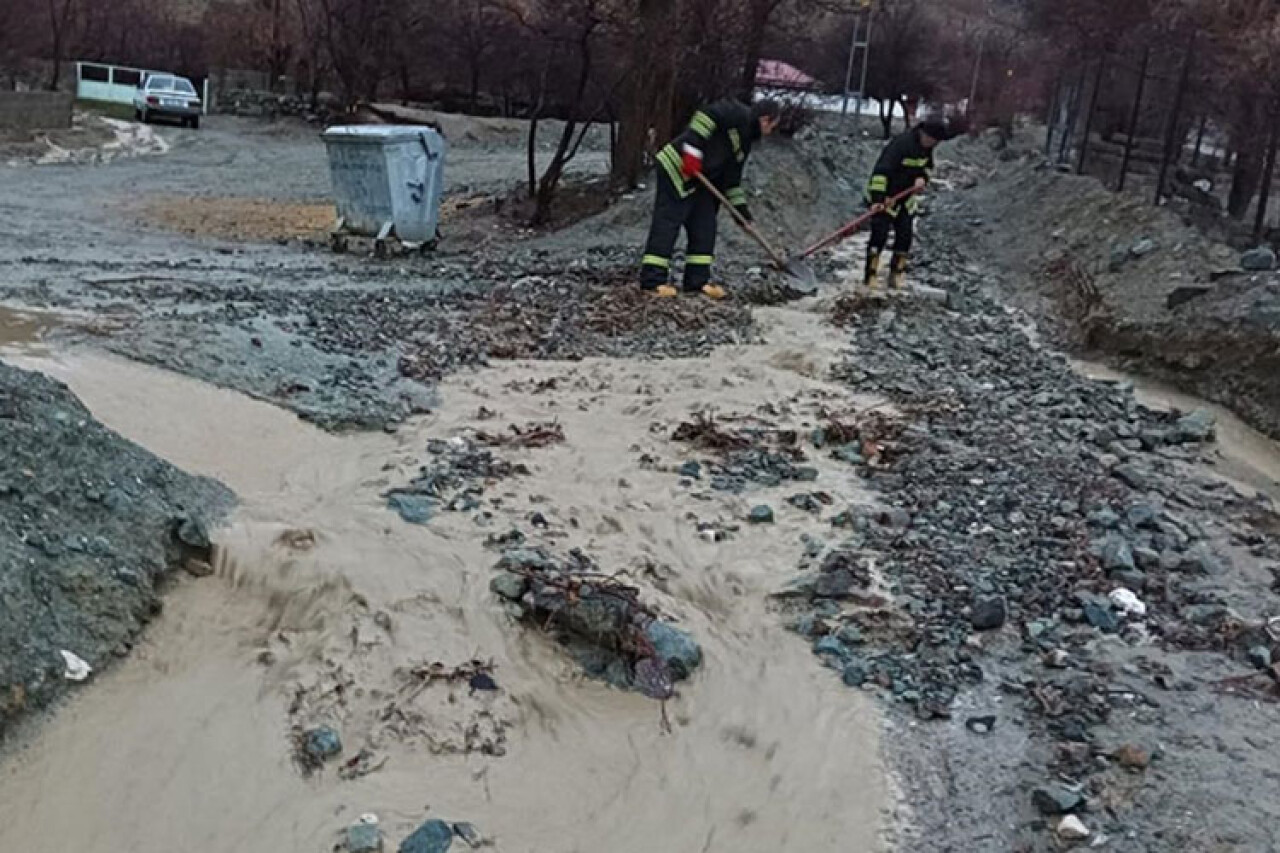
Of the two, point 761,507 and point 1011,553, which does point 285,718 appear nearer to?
point 761,507

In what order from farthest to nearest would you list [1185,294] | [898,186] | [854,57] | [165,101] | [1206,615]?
[854,57] → [165,101] → [898,186] → [1185,294] → [1206,615]

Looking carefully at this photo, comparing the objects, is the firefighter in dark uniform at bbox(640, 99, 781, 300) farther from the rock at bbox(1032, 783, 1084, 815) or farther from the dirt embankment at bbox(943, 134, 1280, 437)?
the rock at bbox(1032, 783, 1084, 815)

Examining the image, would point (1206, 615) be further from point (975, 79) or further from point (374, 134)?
point (975, 79)

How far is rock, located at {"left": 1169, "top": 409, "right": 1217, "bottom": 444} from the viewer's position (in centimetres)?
742

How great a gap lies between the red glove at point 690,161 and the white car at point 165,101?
24.4 meters

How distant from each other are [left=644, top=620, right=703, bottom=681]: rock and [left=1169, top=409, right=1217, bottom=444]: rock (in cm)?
411

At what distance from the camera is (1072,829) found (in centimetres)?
363

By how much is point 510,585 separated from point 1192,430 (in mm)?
4681

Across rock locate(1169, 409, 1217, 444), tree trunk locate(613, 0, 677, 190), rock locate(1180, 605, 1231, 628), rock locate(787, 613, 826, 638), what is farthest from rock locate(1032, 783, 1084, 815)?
tree trunk locate(613, 0, 677, 190)

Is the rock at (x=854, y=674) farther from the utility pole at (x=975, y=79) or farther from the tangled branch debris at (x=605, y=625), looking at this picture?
the utility pole at (x=975, y=79)

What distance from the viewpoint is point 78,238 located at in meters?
12.0

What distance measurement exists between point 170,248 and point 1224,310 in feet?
29.9

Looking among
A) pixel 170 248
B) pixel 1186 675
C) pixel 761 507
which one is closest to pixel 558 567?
pixel 761 507

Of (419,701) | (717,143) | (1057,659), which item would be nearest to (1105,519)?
(1057,659)
